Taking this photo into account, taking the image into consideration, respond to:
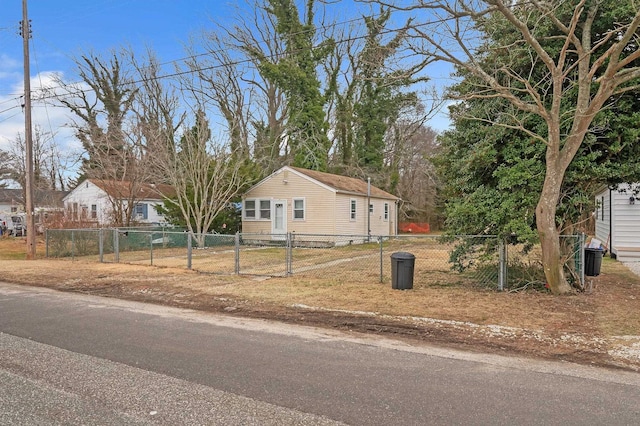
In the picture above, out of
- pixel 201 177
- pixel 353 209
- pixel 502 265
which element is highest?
pixel 201 177

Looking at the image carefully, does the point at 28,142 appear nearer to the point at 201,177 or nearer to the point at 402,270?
the point at 201,177

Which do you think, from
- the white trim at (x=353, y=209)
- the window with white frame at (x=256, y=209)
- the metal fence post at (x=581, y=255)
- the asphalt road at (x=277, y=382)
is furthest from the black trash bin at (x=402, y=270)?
the window with white frame at (x=256, y=209)

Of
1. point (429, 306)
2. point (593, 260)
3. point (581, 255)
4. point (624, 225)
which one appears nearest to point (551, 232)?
point (581, 255)

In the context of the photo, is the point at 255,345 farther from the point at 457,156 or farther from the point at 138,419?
the point at 457,156

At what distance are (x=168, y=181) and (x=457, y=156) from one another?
14.1 m

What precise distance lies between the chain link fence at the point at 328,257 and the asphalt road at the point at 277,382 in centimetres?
459

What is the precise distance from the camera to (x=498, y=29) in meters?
9.44

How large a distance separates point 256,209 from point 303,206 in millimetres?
2784

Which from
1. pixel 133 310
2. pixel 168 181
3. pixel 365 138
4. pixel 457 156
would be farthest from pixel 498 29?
pixel 365 138

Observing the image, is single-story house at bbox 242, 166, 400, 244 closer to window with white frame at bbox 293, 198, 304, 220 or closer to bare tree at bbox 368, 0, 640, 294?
window with white frame at bbox 293, 198, 304, 220

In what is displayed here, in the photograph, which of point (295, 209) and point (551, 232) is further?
point (295, 209)

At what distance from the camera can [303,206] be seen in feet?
71.3

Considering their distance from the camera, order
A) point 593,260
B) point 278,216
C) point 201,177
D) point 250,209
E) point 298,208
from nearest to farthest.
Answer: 1. point 593,260
2. point 201,177
3. point 298,208
4. point 278,216
5. point 250,209

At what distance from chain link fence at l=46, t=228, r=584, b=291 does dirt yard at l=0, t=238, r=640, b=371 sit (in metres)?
0.64
